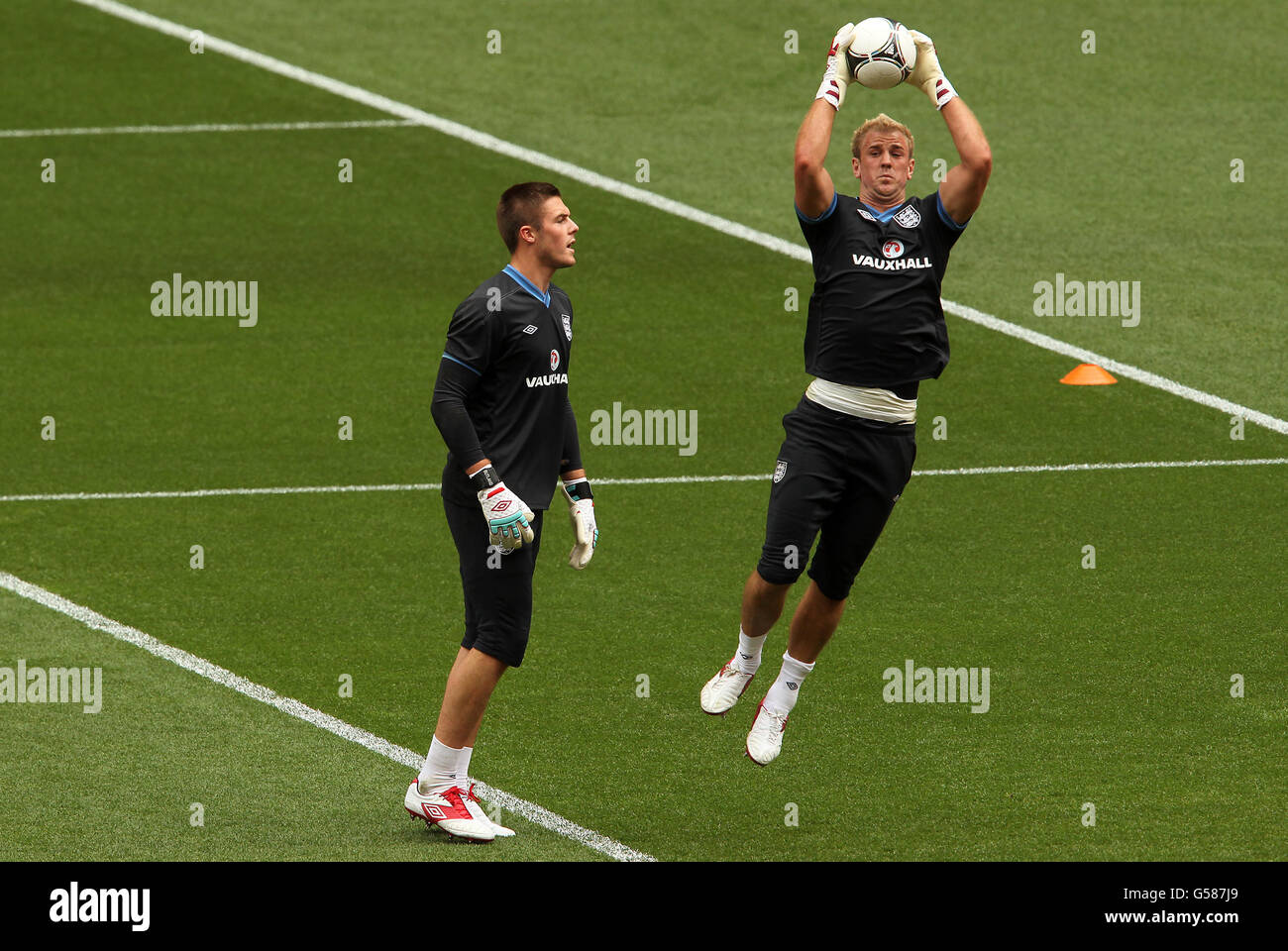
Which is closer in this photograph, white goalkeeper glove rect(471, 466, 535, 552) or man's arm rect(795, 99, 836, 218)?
white goalkeeper glove rect(471, 466, 535, 552)

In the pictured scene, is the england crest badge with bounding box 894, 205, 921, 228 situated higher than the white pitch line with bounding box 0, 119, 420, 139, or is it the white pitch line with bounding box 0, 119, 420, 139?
the white pitch line with bounding box 0, 119, 420, 139

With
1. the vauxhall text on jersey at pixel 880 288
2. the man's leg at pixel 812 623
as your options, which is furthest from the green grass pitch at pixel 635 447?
the vauxhall text on jersey at pixel 880 288

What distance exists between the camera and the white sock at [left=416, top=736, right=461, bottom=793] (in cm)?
830

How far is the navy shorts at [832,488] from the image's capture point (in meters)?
8.81

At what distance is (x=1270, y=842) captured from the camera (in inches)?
318

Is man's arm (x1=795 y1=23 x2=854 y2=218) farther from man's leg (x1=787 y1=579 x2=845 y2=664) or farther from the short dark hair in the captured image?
man's leg (x1=787 y1=579 x2=845 y2=664)

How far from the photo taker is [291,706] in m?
10.1

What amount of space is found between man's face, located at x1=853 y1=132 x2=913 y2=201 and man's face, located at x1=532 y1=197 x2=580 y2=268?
1.44 metres

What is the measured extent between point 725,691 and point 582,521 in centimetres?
124

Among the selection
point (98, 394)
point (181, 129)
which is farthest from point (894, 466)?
point (181, 129)

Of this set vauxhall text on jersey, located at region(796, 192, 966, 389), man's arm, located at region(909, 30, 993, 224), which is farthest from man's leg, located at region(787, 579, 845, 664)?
man's arm, located at region(909, 30, 993, 224)

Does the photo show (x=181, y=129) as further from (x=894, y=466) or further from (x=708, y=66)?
(x=894, y=466)

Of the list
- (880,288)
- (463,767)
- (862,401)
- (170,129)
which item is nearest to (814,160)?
(880,288)

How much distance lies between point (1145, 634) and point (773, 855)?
12.4 feet
